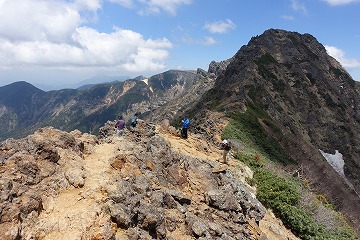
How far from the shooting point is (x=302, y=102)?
9531 centimetres

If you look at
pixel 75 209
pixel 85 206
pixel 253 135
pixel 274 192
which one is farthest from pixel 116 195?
pixel 253 135

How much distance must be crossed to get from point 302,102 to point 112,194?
87.9 m

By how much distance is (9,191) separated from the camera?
1413 cm

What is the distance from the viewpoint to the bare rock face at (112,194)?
13.8m

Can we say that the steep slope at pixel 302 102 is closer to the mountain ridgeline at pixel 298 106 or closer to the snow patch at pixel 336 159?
the mountain ridgeline at pixel 298 106

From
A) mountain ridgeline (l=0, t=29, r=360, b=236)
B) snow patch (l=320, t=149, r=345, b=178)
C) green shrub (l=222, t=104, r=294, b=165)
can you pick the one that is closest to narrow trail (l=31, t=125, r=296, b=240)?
green shrub (l=222, t=104, r=294, b=165)

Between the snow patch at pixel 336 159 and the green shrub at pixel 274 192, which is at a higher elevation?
the green shrub at pixel 274 192

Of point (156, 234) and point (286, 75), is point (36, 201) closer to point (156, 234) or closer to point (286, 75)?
point (156, 234)

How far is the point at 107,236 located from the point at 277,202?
1696cm

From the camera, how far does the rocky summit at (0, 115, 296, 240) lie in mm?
13789

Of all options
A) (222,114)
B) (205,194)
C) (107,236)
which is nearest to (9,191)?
(107,236)

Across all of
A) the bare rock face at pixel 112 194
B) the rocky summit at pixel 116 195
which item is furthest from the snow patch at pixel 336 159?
the bare rock face at pixel 112 194

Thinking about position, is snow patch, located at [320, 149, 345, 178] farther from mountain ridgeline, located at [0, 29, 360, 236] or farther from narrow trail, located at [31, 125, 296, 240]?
narrow trail, located at [31, 125, 296, 240]

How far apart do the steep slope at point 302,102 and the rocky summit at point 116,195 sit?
26229 millimetres
